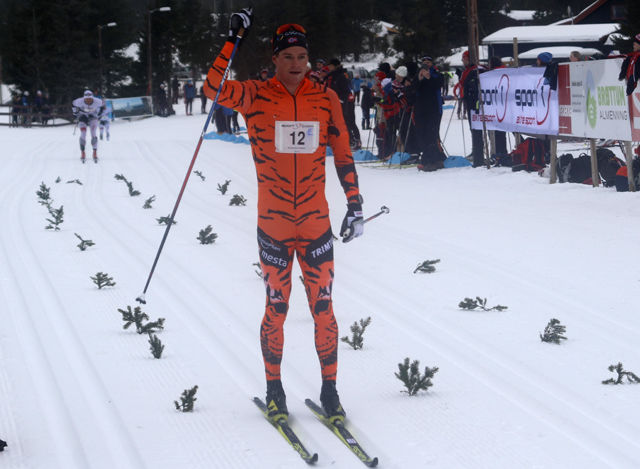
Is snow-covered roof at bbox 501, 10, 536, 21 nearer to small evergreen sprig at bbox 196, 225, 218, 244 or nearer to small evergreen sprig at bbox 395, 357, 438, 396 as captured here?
small evergreen sprig at bbox 196, 225, 218, 244

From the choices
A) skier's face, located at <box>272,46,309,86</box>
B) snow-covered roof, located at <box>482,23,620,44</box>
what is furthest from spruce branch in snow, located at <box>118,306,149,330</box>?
snow-covered roof, located at <box>482,23,620,44</box>

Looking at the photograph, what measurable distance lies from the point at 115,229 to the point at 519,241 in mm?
5321

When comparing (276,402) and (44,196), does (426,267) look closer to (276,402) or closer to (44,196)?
(276,402)

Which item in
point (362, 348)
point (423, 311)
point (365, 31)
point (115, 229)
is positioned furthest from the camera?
point (365, 31)

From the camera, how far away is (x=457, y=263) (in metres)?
9.79

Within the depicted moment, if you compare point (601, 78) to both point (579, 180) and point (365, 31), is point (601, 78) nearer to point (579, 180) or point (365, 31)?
point (579, 180)

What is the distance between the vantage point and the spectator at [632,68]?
41.4 feet

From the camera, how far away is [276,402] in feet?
17.3

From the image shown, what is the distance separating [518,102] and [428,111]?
2119 millimetres

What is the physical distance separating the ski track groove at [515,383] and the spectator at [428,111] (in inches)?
421

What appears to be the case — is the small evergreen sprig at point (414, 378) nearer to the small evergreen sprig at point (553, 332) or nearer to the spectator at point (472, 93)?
the small evergreen sprig at point (553, 332)

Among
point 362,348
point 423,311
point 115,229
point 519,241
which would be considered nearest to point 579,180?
point 519,241

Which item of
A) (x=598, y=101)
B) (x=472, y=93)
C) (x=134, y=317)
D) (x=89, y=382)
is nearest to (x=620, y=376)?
(x=89, y=382)

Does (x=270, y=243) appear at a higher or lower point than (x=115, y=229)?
higher
